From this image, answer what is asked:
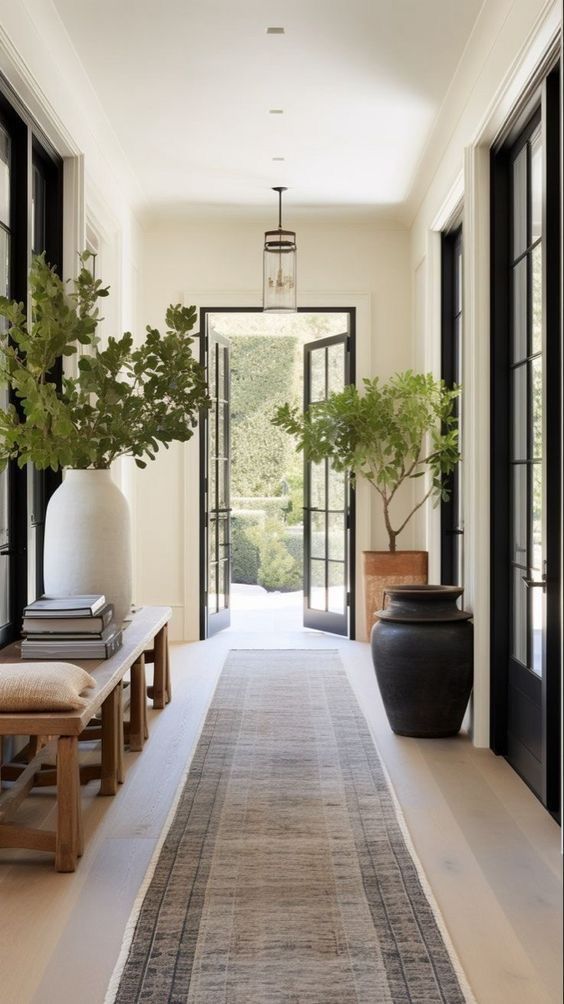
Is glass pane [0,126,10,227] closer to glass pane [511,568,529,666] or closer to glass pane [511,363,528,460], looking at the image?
glass pane [511,363,528,460]

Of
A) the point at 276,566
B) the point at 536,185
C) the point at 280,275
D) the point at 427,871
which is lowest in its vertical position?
the point at 427,871

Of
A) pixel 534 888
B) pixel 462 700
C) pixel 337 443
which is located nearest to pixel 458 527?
pixel 337 443

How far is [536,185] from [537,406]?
84cm

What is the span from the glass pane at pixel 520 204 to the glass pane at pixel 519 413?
19.4 inches

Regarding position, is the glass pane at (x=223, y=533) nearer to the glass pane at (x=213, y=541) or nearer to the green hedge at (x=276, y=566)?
the glass pane at (x=213, y=541)

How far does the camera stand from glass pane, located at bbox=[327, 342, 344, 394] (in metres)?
8.11

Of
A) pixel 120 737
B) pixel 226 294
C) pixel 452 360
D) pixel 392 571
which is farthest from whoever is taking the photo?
pixel 226 294

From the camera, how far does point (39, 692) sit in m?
3.10

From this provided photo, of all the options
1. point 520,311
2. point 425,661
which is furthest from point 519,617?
point 520,311

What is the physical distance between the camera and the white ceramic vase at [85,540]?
14.0ft

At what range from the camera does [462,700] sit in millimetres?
4746

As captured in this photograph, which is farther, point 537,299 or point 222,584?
point 222,584

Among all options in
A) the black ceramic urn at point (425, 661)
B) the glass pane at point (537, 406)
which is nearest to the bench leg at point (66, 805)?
the black ceramic urn at point (425, 661)

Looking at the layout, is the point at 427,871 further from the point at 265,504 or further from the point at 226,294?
the point at 265,504
